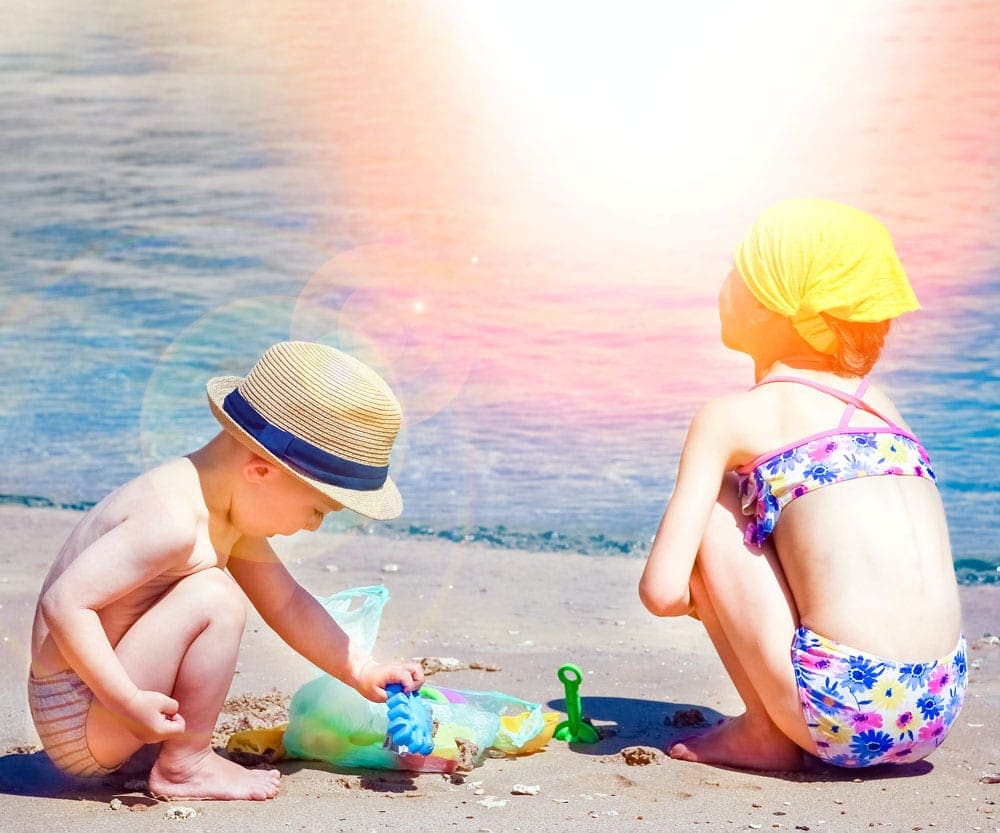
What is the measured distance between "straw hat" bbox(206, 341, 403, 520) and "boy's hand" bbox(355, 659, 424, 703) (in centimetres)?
40

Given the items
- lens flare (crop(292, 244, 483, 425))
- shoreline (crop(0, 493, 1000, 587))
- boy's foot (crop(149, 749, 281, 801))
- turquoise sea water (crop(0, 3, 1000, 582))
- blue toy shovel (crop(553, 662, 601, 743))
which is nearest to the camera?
boy's foot (crop(149, 749, 281, 801))

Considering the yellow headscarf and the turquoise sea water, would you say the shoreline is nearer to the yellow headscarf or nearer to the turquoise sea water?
the turquoise sea water

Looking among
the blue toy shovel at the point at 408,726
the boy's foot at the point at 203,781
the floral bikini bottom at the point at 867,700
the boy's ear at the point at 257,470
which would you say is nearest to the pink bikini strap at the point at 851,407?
the floral bikini bottom at the point at 867,700

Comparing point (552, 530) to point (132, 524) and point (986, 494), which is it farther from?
point (132, 524)

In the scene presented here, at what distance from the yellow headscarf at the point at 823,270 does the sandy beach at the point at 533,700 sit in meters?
1.03

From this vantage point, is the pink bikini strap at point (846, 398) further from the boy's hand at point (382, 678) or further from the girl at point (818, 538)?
the boy's hand at point (382, 678)

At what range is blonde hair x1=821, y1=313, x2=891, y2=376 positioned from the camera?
3244 mm

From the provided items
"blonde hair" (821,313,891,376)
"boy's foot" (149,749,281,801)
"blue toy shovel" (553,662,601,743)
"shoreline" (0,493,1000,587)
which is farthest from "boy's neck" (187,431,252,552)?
"shoreline" (0,493,1000,587)

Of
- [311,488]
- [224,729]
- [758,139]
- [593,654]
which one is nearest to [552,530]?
[593,654]

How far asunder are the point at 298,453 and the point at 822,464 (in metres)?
1.14

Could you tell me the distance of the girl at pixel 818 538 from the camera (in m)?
3.07

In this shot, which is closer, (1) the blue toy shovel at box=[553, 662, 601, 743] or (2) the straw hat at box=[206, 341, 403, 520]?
(2) the straw hat at box=[206, 341, 403, 520]

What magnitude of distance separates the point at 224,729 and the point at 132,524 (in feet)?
2.96

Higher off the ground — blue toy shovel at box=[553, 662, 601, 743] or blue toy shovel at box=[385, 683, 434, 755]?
blue toy shovel at box=[385, 683, 434, 755]
